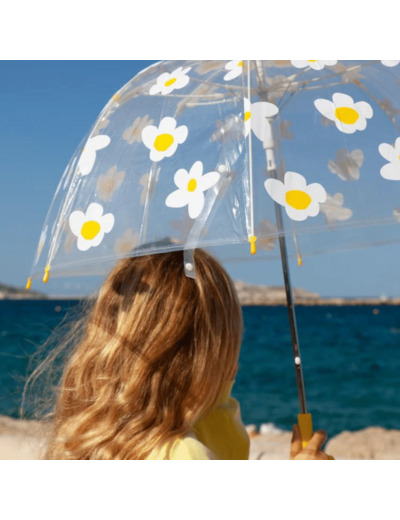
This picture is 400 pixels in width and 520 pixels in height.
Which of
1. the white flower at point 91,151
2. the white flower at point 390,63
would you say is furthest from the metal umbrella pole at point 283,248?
the white flower at point 91,151

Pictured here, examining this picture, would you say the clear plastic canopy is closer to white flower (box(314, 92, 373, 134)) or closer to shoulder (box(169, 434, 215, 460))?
white flower (box(314, 92, 373, 134))

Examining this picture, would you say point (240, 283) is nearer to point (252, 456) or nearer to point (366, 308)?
point (366, 308)

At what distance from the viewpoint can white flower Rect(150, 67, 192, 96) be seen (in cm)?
214

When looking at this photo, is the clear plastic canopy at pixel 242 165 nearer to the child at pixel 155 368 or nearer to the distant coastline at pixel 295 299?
the child at pixel 155 368

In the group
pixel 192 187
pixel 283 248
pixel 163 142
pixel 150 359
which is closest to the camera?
pixel 150 359

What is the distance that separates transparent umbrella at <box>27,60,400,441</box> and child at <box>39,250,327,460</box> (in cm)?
9

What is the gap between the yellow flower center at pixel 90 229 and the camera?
2.04 meters

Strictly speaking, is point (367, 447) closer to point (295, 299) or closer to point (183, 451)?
point (183, 451)

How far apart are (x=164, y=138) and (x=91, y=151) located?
1.21 ft

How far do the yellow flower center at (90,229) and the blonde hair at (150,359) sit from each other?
20 cm

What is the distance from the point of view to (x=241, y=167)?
189 centimetres

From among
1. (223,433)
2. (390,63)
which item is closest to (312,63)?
(390,63)

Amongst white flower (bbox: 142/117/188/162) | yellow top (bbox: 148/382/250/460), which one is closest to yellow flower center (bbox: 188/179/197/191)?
white flower (bbox: 142/117/188/162)

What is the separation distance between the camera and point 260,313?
157 ft
